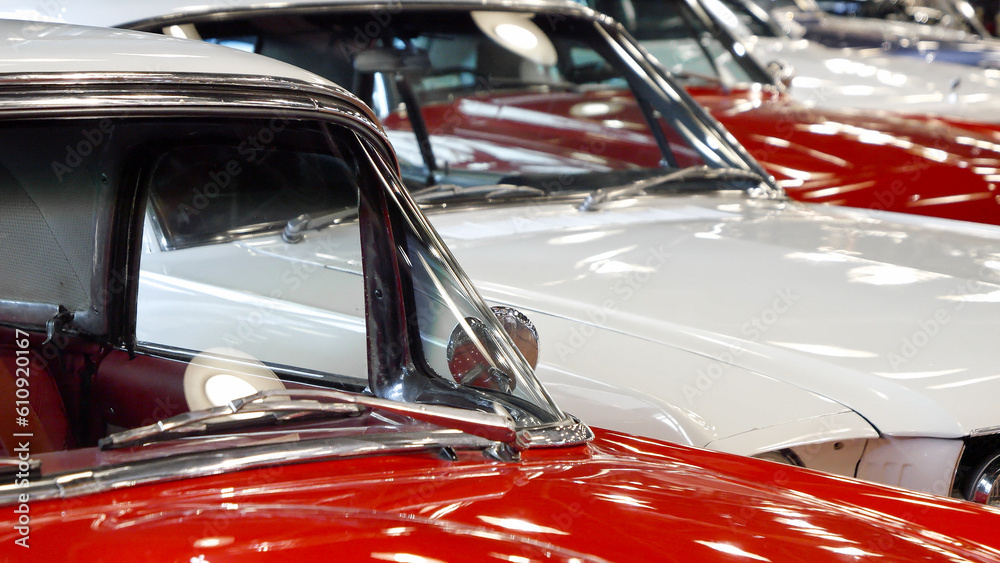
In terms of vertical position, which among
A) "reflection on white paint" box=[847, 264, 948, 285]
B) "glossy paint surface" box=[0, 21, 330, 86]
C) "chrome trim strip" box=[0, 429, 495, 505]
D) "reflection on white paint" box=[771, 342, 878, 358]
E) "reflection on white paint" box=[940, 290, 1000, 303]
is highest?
"glossy paint surface" box=[0, 21, 330, 86]

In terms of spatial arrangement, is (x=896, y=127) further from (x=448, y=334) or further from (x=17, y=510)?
(x=17, y=510)

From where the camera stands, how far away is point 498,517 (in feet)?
4.01

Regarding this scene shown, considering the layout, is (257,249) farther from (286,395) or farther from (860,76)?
(860,76)

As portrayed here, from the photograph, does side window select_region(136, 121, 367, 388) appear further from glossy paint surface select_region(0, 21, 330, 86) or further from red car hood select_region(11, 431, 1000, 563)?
red car hood select_region(11, 431, 1000, 563)

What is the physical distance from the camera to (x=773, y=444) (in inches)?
78.5

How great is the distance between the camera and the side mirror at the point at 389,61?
297 centimetres

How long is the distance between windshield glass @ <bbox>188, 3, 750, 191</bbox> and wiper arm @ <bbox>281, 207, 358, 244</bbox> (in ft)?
2.56

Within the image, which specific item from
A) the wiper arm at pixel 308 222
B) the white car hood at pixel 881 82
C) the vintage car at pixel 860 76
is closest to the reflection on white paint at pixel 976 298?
the wiper arm at pixel 308 222

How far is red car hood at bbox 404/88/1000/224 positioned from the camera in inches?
136

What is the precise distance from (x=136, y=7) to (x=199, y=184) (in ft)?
3.26

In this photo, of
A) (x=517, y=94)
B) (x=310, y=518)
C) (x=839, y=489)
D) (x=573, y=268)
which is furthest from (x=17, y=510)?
(x=517, y=94)

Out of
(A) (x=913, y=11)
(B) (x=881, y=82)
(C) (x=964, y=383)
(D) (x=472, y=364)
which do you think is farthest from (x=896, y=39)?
(D) (x=472, y=364)

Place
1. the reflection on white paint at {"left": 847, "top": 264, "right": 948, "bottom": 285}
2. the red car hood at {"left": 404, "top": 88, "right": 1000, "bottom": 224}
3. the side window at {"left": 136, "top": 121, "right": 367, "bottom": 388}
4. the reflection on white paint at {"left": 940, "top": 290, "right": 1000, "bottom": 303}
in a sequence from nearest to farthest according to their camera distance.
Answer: the side window at {"left": 136, "top": 121, "right": 367, "bottom": 388} < the reflection on white paint at {"left": 940, "top": 290, "right": 1000, "bottom": 303} < the reflection on white paint at {"left": 847, "top": 264, "right": 948, "bottom": 285} < the red car hood at {"left": 404, "top": 88, "right": 1000, "bottom": 224}

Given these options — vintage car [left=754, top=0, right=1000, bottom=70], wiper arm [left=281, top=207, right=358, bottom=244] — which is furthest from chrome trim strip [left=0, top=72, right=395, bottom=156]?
vintage car [left=754, top=0, right=1000, bottom=70]
